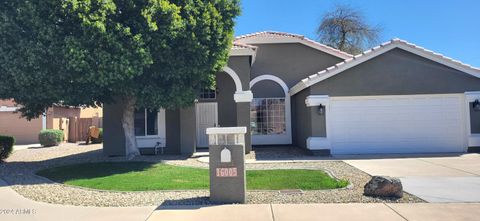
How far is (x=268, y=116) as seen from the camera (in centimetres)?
1898

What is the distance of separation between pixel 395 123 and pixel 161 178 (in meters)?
9.47

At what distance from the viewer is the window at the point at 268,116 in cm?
1894

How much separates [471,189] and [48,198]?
879 centimetres

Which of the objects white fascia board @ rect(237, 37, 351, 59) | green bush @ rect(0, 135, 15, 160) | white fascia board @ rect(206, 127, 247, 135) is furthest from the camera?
white fascia board @ rect(237, 37, 351, 59)

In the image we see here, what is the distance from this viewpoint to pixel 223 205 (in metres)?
7.14

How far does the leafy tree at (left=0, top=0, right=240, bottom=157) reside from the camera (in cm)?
1008

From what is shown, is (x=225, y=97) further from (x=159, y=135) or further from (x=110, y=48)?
(x=110, y=48)

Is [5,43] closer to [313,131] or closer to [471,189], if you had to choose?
[313,131]

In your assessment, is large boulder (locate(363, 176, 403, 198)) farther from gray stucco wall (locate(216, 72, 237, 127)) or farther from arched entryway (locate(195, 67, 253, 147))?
gray stucco wall (locate(216, 72, 237, 127))

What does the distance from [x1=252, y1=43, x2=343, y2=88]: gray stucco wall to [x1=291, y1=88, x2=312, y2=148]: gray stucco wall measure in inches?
54.9

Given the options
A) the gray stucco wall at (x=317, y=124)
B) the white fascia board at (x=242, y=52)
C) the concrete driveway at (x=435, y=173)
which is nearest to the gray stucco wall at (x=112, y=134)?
the white fascia board at (x=242, y=52)

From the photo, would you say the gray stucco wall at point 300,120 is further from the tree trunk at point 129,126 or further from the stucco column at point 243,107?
the tree trunk at point 129,126

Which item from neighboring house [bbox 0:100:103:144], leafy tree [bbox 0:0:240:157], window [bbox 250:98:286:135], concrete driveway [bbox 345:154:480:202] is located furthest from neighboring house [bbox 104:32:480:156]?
neighboring house [bbox 0:100:103:144]

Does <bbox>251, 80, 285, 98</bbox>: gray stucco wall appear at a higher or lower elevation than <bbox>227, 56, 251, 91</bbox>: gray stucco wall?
lower
